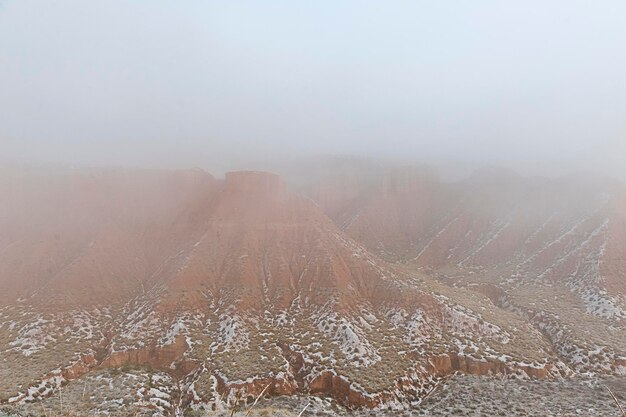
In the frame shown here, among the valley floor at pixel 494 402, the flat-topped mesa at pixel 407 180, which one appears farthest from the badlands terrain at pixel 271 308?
the flat-topped mesa at pixel 407 180

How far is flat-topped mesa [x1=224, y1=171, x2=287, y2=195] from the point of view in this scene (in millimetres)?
71125

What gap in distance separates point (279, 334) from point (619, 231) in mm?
64096

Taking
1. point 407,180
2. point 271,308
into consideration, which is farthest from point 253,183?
point 407,180

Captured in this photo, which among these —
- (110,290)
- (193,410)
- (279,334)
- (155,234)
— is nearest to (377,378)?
(279,334)

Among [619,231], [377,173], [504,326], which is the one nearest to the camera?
[504,326]

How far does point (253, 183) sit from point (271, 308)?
92.3ft

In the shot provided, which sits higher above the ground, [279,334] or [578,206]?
[578,206]

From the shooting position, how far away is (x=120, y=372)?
38.0 metres

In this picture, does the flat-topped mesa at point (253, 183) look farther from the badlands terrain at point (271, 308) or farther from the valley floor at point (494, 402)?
the valley floor at point (494, 402)

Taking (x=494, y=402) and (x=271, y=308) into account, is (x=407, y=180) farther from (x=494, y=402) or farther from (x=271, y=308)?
(x=494, y=402)

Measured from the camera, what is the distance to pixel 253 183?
7212 centimetres

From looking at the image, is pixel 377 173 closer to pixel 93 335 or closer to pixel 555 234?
pixel 555 234

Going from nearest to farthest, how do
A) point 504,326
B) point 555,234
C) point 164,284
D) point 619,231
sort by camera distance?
point 504,326
point 164,284
point 619,231
point 555,234

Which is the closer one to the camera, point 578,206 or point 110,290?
point 110,290
